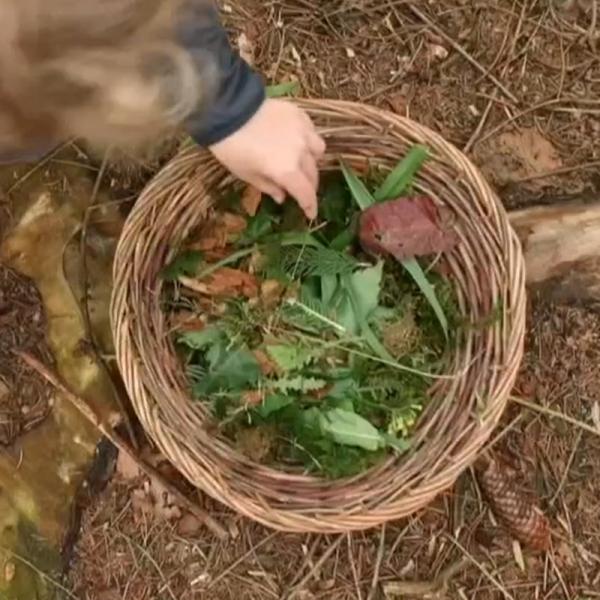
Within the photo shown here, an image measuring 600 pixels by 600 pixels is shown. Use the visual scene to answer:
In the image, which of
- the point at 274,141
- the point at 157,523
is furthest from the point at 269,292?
the point at 157,523

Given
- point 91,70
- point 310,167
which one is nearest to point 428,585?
point 310,167

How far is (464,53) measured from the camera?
1479 millimetres

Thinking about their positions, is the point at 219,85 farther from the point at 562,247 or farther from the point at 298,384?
the point at 562,247

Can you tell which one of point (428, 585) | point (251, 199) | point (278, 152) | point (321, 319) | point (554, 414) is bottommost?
point (428, 585)

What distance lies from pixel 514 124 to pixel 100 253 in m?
0.52

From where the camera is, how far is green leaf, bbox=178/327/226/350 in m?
1.32

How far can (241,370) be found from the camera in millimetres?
1292

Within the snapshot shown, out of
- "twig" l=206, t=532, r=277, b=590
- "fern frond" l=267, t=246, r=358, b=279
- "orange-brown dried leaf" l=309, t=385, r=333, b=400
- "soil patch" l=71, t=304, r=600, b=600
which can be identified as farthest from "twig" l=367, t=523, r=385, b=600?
"fern frond" l=267, t=246, r=358, b=279

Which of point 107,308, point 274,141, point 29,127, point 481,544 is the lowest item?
point 481,544

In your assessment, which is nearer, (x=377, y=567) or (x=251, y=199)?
(x=251, y=199)

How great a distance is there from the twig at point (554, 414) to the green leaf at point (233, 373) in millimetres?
338

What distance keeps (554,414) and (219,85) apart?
0.63 m

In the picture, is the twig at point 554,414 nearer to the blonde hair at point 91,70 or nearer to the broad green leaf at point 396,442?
the broad green leaf at point 396,442

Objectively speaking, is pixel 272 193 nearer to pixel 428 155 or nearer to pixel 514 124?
pixel 428 155
